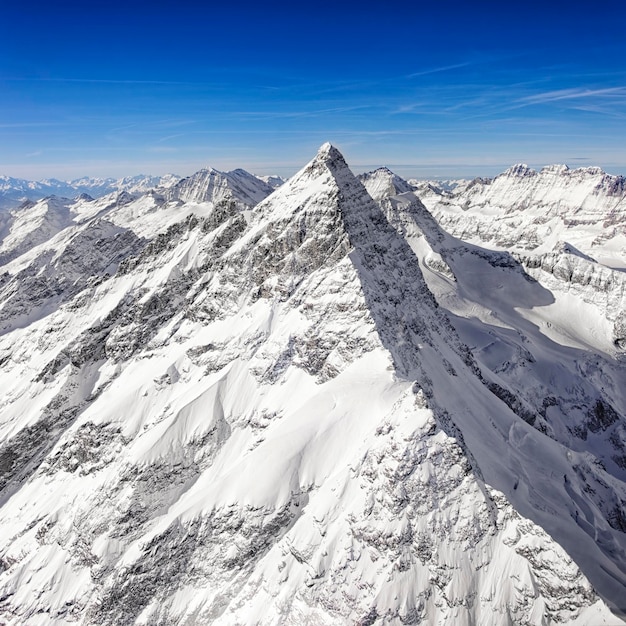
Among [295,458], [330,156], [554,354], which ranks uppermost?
[330,156]

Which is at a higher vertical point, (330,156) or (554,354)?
(330,156)

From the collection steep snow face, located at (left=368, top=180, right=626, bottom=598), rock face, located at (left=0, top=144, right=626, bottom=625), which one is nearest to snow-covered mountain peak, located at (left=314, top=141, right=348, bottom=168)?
rock face, located at (left=0, top=144, right=626, bottom=625)

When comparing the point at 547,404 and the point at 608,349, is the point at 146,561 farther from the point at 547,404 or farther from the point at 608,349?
the point at 608,349

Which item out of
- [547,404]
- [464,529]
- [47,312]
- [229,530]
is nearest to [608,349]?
[547,404]

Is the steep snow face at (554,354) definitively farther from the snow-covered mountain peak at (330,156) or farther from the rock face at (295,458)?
the snow-covered mountain peak at (330,156)

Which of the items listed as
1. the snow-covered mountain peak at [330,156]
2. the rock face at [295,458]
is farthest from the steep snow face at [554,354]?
the snow-covered mountain peak at [330,156]

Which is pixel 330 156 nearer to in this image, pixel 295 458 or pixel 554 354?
pixel 295 458

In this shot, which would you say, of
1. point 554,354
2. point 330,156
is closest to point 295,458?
point 330,156

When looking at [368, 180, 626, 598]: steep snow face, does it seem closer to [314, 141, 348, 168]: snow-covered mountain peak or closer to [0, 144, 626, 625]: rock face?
[0, 144, 626, 625]: rock face
